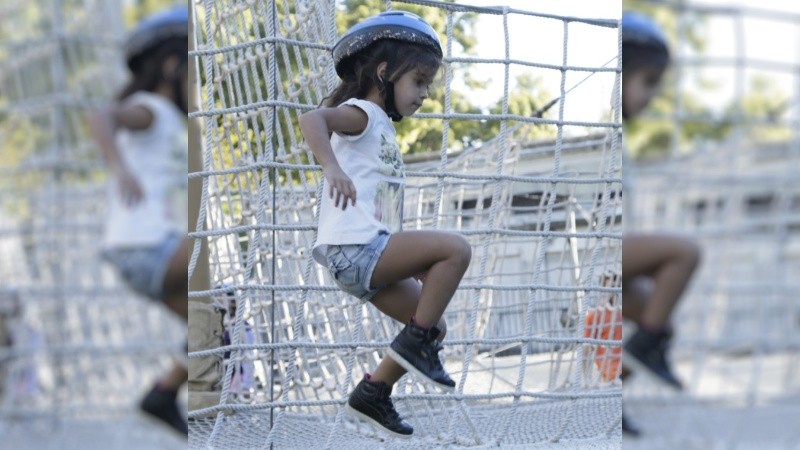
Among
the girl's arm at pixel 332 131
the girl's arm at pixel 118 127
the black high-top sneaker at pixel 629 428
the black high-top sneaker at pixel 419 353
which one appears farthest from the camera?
the black high-top sneaker at pixel 419 353

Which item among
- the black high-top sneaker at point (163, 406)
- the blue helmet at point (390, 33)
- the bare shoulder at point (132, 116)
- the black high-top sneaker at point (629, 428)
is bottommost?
the black high-top sneaker at point (629, 428)

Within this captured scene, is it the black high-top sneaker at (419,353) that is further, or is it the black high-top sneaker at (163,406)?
the black high-top sneaker at (419,353)

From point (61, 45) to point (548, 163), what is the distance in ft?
5.94

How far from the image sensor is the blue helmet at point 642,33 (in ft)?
3.28

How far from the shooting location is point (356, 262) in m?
1.58

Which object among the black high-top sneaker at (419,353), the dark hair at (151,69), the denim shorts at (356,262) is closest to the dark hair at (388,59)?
the denim shorts at (356,262)

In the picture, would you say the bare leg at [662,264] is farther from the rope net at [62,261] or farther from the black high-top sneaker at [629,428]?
the rope net at [62,261]

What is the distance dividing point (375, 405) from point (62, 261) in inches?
35.7

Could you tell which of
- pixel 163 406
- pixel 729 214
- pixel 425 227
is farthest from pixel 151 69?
pixel 425 227

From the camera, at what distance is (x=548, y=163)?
2.51 m

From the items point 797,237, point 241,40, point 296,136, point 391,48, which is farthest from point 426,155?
point 797,237

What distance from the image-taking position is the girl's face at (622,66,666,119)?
0.99m

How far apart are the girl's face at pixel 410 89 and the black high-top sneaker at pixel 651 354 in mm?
700

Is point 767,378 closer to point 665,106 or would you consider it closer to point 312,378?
point 665,106
